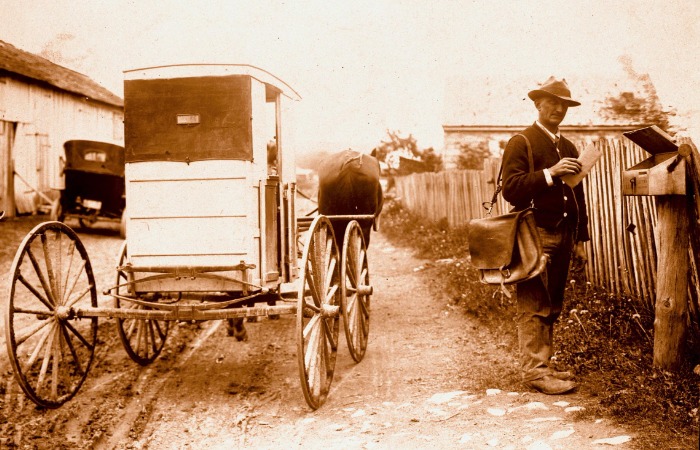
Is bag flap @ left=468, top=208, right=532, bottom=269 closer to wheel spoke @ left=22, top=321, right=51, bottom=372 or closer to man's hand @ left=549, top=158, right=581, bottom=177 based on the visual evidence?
man's hand @ left=549, top=158, right=581, bottom=177

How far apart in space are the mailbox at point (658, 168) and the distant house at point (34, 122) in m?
12.7

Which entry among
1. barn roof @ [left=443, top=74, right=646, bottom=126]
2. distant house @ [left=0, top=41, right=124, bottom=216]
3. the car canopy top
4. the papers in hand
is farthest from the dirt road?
barn roof @ [left=443, top=74, right=646, bottom=126]

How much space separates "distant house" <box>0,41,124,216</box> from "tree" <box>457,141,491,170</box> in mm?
11368

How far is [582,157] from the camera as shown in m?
4.46

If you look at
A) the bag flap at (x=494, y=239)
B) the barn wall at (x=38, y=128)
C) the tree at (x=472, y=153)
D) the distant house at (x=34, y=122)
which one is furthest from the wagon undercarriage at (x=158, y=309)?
the tree at (x=472, y=153)

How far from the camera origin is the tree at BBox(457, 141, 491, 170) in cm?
2283

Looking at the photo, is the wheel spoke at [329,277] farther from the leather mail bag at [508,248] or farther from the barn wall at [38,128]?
the barn wall at [38,128]

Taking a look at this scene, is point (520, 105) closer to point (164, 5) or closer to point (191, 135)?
point (164, 5)

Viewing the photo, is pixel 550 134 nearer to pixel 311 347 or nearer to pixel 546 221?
pixel 546 221

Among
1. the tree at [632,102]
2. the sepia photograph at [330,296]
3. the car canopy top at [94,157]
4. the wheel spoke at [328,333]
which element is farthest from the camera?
the tree at [632,102]

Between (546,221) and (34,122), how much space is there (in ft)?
52.0

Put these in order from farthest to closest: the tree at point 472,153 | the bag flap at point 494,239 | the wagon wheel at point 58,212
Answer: the tree at point 472,153 → the wagon wheel at point 58,212 → the bag flap at point 494,239

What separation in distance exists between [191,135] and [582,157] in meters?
2.83

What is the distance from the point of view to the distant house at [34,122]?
15773 millimetres
